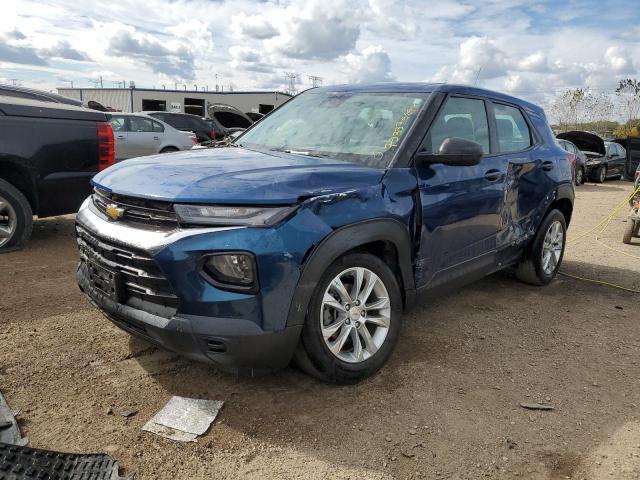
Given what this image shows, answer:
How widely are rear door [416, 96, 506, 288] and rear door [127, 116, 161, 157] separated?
10.7m

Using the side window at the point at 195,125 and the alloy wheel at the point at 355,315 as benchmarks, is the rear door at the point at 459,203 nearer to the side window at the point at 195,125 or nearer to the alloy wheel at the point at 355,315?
the alloy wheel at the point at 355,315

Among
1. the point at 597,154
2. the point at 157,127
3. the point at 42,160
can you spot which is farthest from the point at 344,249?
the point at 597,154

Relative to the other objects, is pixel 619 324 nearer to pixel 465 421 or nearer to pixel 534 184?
pixel 534 184

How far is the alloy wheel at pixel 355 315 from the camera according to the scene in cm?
291

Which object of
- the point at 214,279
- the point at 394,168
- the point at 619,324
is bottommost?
the point at 619,324

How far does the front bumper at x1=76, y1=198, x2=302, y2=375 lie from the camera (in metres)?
2.50

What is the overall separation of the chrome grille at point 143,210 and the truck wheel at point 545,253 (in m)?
3.55

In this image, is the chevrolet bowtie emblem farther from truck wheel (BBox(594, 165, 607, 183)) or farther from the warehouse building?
the warehouse building

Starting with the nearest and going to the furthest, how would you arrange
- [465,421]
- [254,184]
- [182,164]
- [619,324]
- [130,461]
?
[130,461] → [254,184] → [465,421] → [182,164] → [619,324]

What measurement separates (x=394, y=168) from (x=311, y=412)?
1462mm

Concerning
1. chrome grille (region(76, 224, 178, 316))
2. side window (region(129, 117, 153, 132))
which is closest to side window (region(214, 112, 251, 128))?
side window (region(129, 117, 153, 132))

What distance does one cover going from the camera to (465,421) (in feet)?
9.32

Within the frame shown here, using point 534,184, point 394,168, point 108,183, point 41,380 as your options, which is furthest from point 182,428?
point 534,184

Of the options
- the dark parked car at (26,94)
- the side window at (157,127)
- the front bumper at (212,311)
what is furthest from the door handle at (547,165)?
the side window at (157,127)
